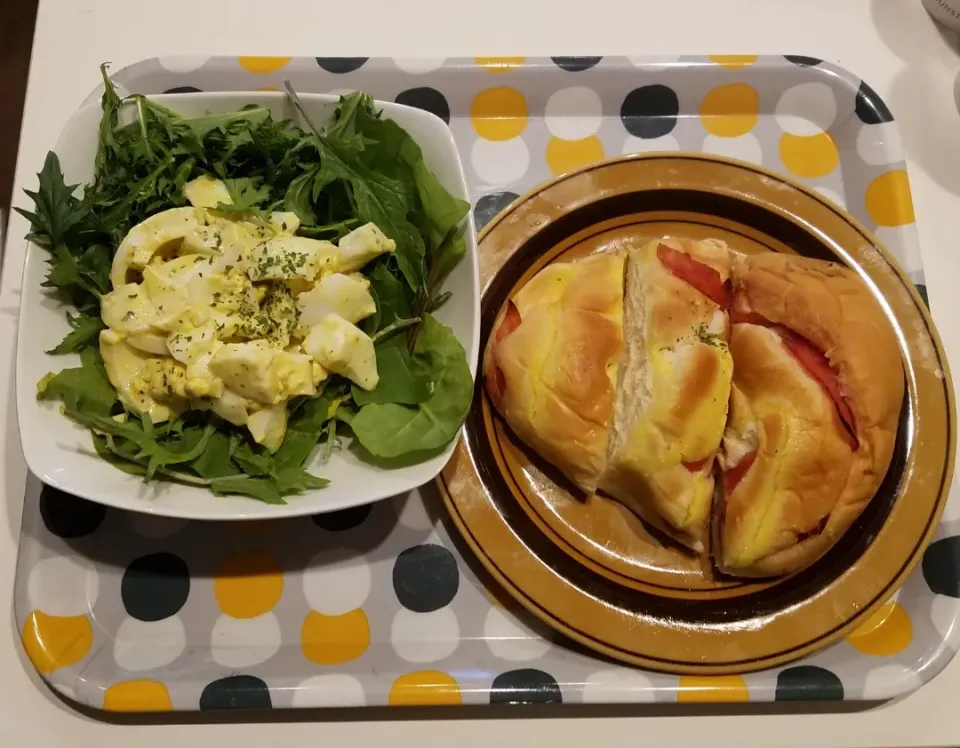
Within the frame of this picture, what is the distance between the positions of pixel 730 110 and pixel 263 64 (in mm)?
1016

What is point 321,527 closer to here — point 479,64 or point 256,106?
point 256,106

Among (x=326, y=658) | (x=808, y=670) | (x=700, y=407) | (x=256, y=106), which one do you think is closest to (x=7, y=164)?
(x=256, y=106)

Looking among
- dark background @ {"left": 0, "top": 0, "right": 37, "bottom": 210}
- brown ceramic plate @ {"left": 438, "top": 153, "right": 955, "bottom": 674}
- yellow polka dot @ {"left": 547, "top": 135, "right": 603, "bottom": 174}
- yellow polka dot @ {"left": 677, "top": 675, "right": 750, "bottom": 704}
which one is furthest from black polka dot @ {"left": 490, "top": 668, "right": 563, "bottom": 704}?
dark background @ {"left": 0, "top": 0, "right": 37, "bottom": 210}

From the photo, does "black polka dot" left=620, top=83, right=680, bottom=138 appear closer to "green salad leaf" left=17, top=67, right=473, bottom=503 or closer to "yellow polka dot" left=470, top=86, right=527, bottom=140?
"yellow polka dot" left=470, top=86, right=527, bottom=140

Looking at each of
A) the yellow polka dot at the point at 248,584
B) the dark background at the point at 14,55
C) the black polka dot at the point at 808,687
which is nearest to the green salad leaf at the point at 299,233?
the yellow polka dot at the point at 248,584

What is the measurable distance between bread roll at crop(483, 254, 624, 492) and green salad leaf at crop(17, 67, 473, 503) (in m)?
0.15

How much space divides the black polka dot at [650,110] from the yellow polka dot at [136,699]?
1412 millimetres

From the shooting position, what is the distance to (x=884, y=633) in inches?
50.6

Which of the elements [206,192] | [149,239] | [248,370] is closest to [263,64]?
[206,192]

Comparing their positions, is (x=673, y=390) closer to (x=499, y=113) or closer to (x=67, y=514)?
(x=499, y=113)

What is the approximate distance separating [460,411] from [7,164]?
7.17 ft

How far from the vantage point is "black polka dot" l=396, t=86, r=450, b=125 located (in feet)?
5.11

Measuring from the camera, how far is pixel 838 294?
1.28 metres

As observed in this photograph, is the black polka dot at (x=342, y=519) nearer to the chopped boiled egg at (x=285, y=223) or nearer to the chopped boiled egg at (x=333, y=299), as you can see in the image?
the chopped boiled egg at (x=333, y=299)
